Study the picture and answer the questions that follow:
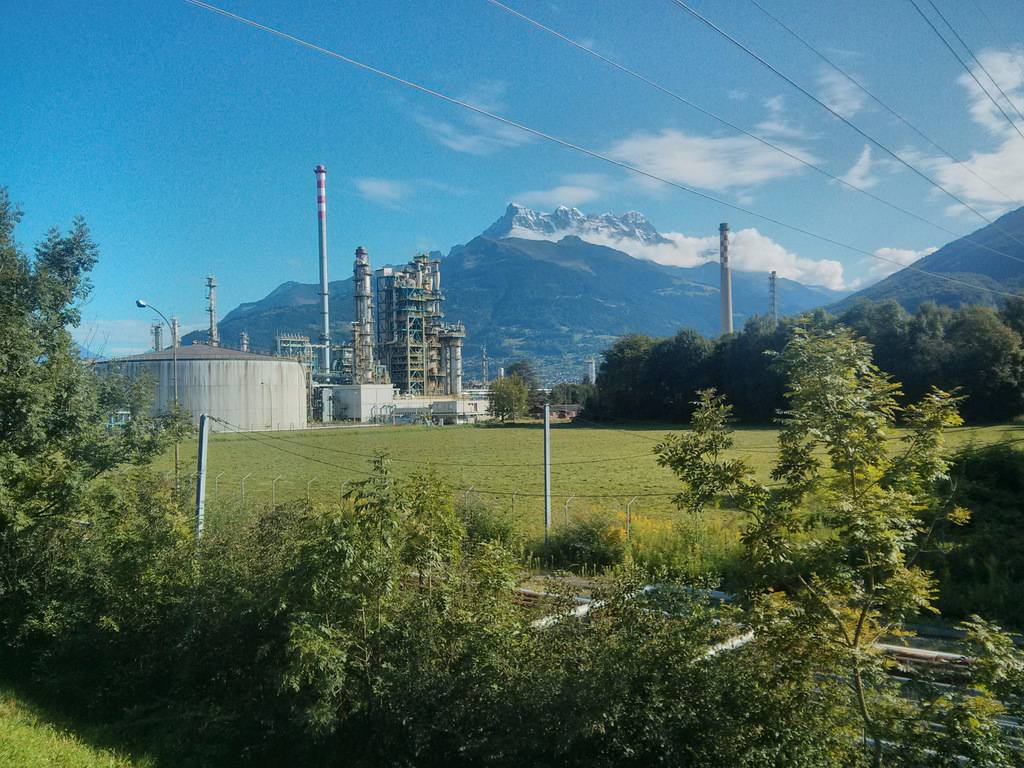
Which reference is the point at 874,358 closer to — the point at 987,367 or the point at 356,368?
the point at 987,367

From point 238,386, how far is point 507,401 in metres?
29.1

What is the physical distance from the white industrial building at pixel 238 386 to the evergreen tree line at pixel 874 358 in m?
30.7

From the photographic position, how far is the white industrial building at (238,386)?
65938 millimetres

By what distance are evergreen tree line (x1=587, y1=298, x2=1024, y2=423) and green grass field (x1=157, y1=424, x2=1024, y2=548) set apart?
515 centimetres

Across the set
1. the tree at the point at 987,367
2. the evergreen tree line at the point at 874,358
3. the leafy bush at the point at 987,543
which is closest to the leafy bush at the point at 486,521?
the leafy bush at the point at 987,543

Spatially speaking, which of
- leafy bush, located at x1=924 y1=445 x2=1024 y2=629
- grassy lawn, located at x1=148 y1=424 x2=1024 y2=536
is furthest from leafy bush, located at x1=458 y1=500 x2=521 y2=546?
leafy bush, located at x1=924 y1=445 x2=1024 y2=629

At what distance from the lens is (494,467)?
3950cm

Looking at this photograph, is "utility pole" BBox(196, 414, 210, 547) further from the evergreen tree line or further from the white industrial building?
the white industrial building

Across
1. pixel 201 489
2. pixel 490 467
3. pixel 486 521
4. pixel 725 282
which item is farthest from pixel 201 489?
pixel 725 282

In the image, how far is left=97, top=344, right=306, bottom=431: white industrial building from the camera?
216 ft

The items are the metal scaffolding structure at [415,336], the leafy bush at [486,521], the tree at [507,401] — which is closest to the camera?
the leafy bush at [486,521]

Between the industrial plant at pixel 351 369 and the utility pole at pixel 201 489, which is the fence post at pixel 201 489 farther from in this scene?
the industrial plant at pixel 351 369

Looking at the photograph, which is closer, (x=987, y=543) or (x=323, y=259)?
(x=987, y=543)

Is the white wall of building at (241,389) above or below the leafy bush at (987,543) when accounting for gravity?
above
